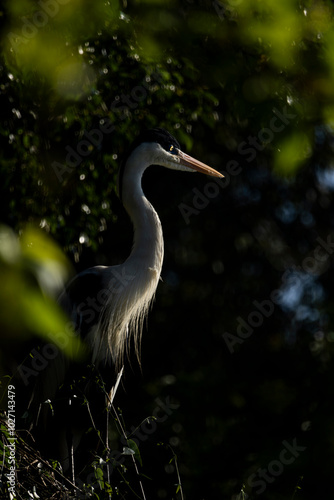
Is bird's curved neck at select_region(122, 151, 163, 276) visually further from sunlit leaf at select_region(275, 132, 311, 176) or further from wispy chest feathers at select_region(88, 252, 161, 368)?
sunlit leaf at select_region(275, 132, 311, 176)

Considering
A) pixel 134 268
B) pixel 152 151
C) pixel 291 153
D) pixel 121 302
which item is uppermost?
pixel 291 153

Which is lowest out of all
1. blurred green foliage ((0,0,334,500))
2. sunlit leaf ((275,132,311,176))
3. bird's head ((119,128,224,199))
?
blurred green foliage ((0,0,334,500))

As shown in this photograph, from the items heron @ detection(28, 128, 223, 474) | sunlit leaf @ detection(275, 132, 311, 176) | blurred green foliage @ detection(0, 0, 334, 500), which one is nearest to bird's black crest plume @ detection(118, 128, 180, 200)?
→ heron @ detection(28, 128, 223, 474)

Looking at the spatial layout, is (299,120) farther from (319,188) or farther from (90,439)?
(319,188)

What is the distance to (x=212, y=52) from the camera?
3.72 feet

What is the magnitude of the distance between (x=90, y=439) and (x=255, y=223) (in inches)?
108

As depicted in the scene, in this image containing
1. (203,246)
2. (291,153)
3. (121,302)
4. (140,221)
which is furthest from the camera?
(203,246)

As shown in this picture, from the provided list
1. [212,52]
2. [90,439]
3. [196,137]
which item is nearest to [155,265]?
[90,439]

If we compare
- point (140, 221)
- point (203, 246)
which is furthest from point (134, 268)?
point (203, 246)

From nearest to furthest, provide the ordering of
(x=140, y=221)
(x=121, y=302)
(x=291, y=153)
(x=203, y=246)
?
(x=291, y=153), (x=140, y=221), (x=121, y=302), (x=203, y=246)

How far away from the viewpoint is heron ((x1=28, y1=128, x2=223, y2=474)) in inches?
117

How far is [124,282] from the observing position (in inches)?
119

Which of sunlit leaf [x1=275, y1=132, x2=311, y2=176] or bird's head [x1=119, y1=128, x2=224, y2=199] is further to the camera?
bird's head [x1=119, y1=128, x2=224, y2=199]

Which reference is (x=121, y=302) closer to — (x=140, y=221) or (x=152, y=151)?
(x=140, y=221)
